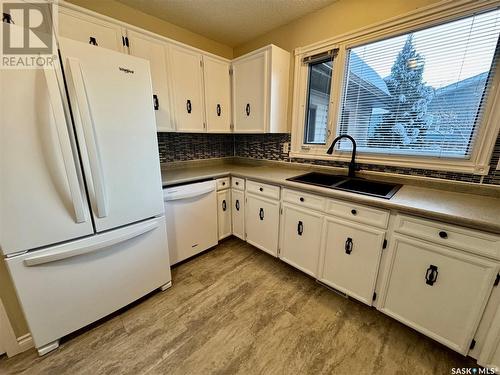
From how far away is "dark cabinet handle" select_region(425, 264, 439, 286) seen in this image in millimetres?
1216

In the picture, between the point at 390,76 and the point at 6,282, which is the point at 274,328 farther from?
the point at 390,76

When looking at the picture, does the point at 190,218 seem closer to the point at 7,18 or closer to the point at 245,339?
the point at 245,339

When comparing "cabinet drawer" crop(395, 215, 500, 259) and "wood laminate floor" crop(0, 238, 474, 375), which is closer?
"cabinet drawer" crop(395, 215, 500, 259)

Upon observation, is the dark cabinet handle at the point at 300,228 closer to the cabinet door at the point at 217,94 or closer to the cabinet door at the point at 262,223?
the cabinet door at the point at 262,223

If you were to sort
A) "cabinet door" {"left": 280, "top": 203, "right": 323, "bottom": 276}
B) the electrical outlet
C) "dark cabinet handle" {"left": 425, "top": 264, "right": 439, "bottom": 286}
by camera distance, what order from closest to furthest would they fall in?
1. "dark cabinet handle" {"left": 425, "top": 264, "right": 439, "bottom": 286}
2. "cabinet door" {"left": 280, "top": 203, "right": 323, "bottom": 276}
3. the electrical outlet

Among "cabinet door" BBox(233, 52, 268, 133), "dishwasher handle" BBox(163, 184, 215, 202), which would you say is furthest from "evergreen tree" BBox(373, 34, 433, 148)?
"dishwasher handle" BBox(163, 184, 215, 202)

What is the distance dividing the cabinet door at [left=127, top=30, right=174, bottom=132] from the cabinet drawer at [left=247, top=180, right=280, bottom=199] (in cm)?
101

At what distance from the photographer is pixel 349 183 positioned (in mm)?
1894

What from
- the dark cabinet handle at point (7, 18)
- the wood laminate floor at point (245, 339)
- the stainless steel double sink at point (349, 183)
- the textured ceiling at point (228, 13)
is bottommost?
the wood laminate floor at point (245, 339)

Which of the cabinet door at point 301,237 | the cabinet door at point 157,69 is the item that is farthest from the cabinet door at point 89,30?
the cabinet door at point 301,237

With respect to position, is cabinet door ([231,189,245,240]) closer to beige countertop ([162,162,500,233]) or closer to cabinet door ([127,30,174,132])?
beige countertop ([162,162,500,233])

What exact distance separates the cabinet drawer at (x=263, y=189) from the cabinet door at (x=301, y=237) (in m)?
0.15

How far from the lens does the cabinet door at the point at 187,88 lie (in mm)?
2047

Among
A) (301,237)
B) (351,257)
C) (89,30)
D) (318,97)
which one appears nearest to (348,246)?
(351,257)
